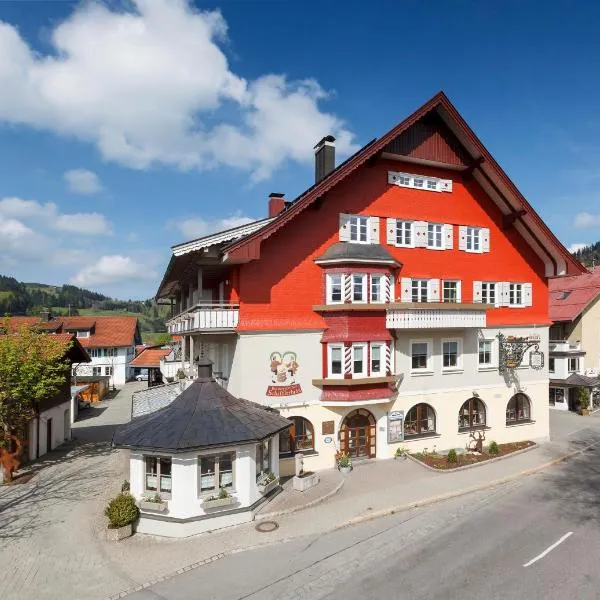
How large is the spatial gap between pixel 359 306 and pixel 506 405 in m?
12.5

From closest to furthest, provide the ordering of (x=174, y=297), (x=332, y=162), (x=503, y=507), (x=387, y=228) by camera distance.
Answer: (x=503, y=507), (x=387, y=228), (x=332, y=162), (x=174, y=297)

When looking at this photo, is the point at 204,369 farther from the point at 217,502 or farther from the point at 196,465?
the point at 217,502

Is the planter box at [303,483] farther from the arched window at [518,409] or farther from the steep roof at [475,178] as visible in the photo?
the arched window at [518,409]

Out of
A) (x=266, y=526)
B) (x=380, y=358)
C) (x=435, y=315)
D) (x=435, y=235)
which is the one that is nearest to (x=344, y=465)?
(x=380, y=358)

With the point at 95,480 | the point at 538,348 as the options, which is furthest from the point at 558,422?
the point at 95,480

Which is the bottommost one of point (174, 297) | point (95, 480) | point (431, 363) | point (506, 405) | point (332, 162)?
point (95, 480)

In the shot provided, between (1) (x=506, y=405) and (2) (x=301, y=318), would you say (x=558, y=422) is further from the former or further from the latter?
(2) (x=301, y=318)

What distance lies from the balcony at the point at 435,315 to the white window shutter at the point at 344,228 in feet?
13.4

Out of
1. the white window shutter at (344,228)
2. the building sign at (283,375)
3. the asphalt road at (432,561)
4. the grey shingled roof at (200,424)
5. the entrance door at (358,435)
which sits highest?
the white window shutter at (344,228)

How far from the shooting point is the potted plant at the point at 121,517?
50.5 ft

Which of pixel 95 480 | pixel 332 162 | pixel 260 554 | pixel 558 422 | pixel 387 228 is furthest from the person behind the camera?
pixel 558 422

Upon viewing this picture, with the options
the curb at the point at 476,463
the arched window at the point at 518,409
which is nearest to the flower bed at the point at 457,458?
the curb at the point at 476,463

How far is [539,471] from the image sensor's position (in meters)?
23.1

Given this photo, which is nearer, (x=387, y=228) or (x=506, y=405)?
(x=387, y=228)
